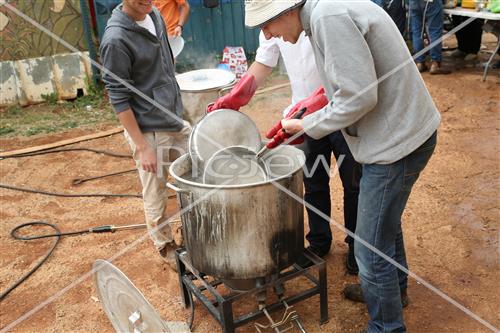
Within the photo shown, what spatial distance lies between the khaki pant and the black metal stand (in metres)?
0.43

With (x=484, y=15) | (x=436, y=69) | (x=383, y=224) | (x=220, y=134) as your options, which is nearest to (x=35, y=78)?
(x=220, y=134)

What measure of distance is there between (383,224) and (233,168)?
81 cm

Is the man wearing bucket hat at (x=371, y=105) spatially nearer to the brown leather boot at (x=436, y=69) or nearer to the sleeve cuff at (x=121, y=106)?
the sleeve cuff at (x=121, y=106)

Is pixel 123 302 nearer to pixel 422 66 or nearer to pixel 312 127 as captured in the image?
pixel 312 127

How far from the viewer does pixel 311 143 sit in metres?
3.17

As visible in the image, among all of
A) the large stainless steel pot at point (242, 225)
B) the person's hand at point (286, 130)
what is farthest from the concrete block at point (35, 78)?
the person's hand at point (286, 130)

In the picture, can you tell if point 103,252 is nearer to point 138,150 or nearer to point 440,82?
point 138,150

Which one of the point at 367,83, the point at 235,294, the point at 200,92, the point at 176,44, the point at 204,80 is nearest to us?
the point at 367,83

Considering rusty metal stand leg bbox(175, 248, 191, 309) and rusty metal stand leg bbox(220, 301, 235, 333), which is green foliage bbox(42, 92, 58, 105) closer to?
rusty metal stand leg bbox(175, 248, 191, 309)

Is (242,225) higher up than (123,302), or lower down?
higher up

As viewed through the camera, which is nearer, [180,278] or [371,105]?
[371,105]

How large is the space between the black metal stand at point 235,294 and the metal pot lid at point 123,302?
428 mm

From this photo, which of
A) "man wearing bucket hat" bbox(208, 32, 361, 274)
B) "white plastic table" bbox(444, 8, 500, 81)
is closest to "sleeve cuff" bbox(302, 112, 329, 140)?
"man wearing bucket hat" bbox(208, 32, 361, 274)

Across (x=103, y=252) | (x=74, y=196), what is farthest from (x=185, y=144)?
(x=74, y=196)
